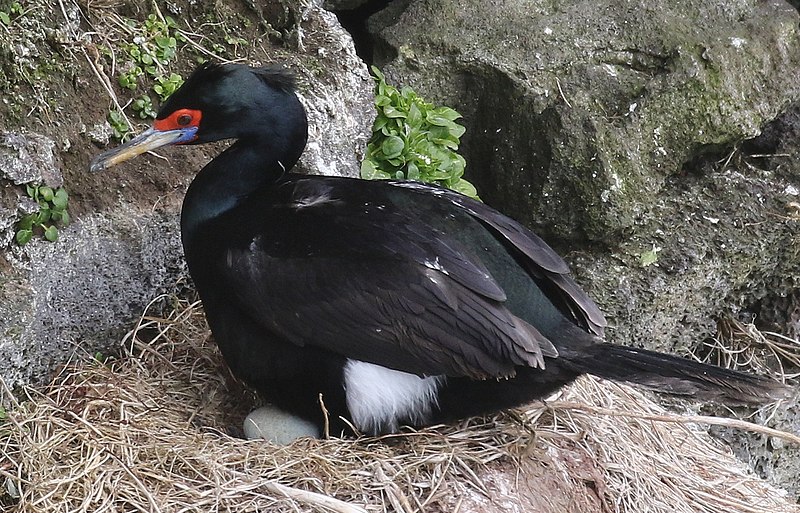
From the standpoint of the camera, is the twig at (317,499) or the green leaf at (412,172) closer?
the twig at (317,499)

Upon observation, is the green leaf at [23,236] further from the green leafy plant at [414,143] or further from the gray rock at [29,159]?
the green leafy plant at [414,143]

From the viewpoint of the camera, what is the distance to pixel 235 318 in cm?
254

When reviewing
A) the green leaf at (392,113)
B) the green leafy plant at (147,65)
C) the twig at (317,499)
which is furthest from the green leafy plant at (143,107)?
the twig at (317,499)

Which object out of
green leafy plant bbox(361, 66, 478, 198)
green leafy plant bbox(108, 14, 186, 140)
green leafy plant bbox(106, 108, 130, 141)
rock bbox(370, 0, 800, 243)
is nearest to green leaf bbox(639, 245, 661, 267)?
rock bbox(370, 0, 800, 243)

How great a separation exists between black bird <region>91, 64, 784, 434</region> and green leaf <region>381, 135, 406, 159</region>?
2.14 ft

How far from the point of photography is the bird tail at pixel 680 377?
2238 mm

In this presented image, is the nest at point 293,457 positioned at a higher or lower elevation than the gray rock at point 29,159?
lower

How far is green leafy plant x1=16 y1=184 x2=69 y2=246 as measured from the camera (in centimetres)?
261

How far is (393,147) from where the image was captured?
3.38 meters

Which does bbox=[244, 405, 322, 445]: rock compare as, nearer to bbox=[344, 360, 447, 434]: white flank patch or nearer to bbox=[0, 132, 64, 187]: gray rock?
bbox=[344, 360, 447, 434]: white flank patch

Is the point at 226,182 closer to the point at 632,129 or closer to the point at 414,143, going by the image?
the point at 414,143

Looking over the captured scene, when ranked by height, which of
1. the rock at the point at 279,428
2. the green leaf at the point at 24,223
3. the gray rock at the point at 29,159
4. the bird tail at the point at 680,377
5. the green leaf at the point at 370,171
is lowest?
the rock at the point at 279,428

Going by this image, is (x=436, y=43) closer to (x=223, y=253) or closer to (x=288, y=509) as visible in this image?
(x=223, y=253)

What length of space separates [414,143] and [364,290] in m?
1.15
